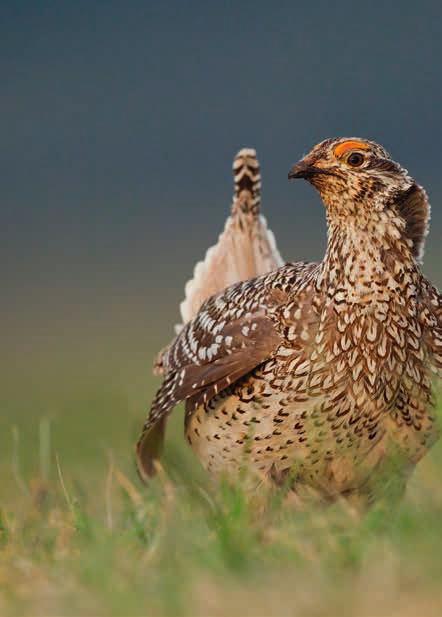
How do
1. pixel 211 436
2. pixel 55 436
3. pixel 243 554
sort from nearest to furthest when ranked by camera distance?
pixel 243 554, pixel 211 436, pixel 55 436

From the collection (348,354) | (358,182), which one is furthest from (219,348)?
(358,182)

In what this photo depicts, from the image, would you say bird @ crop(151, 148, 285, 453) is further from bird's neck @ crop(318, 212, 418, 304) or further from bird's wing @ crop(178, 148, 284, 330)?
bird's neck @ crop(318, 212, 418, 304)

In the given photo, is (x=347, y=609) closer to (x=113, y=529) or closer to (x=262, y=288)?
(x=113, y=529)

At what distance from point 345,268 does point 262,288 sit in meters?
0.55

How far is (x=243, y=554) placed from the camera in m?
3.14

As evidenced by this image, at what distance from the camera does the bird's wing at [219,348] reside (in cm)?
497

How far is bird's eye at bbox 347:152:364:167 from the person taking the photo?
15.7 ft

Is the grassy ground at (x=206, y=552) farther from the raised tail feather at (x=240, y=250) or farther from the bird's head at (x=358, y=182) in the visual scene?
the raised tail feather at (x=240, y=250)

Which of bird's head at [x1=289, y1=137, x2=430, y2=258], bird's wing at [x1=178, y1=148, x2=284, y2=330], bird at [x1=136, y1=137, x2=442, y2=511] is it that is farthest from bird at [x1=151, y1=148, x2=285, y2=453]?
bird's head at [x1=289, y1=137, x2=430, y2=258]

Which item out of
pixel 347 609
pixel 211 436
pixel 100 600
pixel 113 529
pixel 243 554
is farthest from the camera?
pixel 211 436

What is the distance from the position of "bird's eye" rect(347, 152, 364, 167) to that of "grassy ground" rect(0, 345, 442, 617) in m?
1.26

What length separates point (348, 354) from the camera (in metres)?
4.77

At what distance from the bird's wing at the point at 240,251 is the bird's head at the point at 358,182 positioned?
1938mm

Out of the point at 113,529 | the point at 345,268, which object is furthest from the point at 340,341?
the point at 113,529
